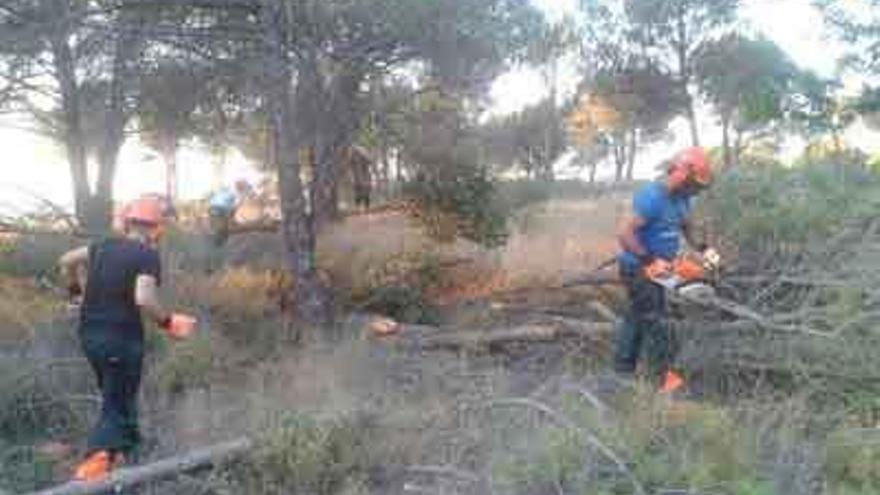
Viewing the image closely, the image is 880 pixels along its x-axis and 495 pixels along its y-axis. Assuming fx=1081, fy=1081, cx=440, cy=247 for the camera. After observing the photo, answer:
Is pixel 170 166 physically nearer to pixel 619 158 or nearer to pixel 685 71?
pixel 685 71

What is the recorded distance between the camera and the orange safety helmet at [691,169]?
21.3 feet

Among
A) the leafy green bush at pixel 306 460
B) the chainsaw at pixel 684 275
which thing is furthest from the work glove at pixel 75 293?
the chainsaw at pixel 684 275

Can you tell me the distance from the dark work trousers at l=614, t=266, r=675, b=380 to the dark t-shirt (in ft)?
9.46

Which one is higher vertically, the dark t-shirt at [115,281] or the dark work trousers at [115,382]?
the dark t-shirt at [115,281]

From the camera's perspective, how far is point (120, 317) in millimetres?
5879

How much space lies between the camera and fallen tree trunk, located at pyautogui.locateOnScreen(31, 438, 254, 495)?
5.32m

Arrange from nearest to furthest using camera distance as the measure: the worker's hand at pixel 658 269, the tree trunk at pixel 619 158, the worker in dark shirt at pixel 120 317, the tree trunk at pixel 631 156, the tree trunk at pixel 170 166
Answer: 1. the worker in dark shirt at pixel 120 317
2. the worker's hand at pixel 658 269
3. the tree trunk at pixel 170 166
4. the tree trunk at pixel 631 156
5. the tree trunk at pixel 619 158

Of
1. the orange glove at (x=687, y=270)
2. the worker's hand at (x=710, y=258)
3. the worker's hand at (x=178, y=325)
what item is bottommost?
the worker's hand at (x=178, y=325)

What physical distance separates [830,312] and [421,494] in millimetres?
2775

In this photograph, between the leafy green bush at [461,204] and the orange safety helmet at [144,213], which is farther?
the leafy green bush at [461,204]

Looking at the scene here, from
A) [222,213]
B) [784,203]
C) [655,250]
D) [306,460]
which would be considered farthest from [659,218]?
[222,213]

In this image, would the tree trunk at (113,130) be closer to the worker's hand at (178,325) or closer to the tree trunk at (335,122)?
the tree trunk at (335,122)

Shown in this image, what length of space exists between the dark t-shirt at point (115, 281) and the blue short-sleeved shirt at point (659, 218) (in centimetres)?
288

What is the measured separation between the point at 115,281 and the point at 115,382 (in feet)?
1.89
